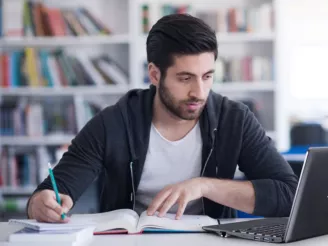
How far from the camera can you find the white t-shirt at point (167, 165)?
197cm

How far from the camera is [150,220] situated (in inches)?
60.6

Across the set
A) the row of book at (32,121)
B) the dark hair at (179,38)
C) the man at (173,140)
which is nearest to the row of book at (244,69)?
the row of book at (32,121)

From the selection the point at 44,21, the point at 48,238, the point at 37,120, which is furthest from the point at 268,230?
the point at 44,21

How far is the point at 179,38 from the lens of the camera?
6.11 ft

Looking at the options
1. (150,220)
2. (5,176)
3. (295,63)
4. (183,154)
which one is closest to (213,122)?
(183,154)

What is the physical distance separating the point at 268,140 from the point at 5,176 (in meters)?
3.07

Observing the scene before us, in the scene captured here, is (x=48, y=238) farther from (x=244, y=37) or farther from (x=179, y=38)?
(x=244, y=37)

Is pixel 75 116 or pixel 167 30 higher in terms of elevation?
pixel 167 30

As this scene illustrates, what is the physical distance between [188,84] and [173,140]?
23cm

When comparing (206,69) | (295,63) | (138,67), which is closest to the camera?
(206,69)

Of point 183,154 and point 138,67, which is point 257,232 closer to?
point 183,154

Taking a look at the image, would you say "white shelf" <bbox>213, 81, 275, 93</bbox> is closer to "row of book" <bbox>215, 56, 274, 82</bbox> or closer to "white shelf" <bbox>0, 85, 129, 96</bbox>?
"row of book" <bbox>215, 56, 274, 82</bbox>

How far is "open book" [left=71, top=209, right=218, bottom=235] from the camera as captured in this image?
150cm

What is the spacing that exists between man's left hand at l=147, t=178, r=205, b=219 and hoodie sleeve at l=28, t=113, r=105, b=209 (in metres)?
0.35
